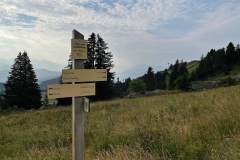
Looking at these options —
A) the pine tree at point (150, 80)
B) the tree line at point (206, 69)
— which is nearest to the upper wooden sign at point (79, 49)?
the tree line at point (206, 69)

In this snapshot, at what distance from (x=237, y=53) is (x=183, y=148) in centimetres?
7947

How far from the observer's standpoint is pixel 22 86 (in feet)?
Result: 174

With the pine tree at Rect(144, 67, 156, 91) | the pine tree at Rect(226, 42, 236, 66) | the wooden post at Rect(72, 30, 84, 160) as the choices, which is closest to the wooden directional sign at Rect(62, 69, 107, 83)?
the wooden post at Rect(72, 30, 84, 160)

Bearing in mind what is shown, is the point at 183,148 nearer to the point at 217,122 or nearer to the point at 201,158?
the point at 201,158

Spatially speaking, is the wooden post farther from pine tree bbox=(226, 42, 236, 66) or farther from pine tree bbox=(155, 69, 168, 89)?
pine tree bbox=(155, 69, 168, 89)

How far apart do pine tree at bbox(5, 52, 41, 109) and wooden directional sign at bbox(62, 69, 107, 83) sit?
48632 millimetres

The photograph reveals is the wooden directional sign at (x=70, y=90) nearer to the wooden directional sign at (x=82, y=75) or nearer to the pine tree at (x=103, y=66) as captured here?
the wooden directional sign at (x=82, y=75)

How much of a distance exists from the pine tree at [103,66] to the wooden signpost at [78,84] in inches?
1959

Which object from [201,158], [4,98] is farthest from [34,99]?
[201,158]

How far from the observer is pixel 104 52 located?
5947 cm

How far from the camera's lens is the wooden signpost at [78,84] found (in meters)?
4.82

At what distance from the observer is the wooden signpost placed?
482 cm

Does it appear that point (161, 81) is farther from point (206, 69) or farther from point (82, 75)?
point (82, 75)

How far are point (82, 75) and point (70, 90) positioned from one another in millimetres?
266
